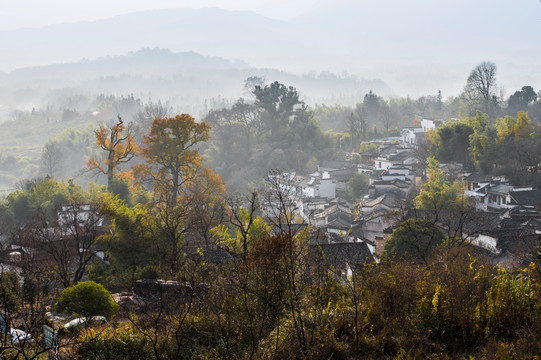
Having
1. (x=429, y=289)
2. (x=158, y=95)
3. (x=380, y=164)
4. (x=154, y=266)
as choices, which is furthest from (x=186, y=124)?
(x=158, y=95)

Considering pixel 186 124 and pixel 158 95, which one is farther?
pixel 158 95

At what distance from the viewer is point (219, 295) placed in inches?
332

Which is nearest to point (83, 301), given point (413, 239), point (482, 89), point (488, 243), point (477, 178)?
point (413, 239)

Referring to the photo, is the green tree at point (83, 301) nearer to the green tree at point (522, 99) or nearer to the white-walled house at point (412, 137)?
the white-walled house at point (412, 137)

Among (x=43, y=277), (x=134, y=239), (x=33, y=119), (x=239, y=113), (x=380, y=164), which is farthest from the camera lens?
(x=33, y=119)

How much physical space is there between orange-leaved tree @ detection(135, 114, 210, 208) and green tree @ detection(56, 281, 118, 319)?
14796 millimetres

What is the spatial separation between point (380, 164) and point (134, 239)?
25364 millimetres

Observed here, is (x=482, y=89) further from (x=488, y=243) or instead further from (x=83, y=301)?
(x=83, y=301)

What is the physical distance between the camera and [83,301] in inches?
395

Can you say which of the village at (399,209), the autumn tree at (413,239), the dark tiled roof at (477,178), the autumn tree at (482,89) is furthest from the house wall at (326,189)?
the autumn tree at (482,89)

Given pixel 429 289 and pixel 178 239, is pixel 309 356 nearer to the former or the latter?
pixel 429 289

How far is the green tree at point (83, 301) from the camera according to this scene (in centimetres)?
1001

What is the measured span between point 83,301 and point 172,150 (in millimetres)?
16278

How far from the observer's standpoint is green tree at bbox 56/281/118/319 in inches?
394
